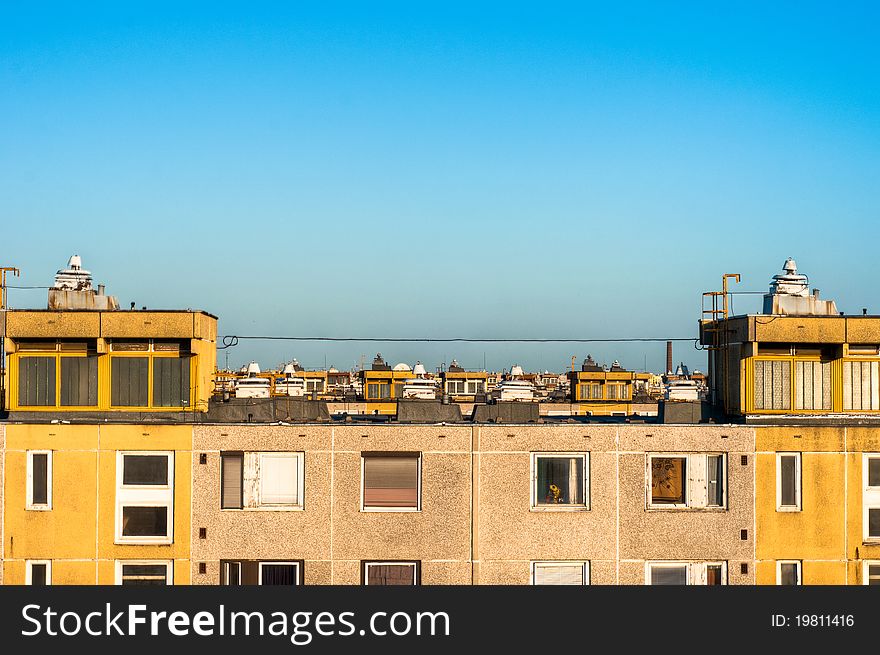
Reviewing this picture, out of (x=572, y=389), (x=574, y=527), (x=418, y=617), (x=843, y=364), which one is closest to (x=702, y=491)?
(x=574, y=527)

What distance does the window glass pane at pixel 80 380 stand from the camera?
24078mm

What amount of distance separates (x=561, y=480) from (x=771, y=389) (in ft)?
17.6

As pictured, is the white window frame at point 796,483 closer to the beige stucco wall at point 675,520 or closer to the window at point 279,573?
the beige stucco wall at point 675,520

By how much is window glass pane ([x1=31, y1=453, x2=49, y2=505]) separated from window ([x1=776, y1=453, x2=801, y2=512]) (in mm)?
15699

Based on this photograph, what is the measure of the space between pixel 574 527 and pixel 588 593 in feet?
5.79

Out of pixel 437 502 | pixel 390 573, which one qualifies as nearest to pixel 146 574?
pixel 390 573

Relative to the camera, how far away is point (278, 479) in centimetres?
2280

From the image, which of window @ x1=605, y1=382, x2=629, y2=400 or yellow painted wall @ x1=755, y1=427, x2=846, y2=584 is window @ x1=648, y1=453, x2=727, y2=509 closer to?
yellow painted wall @ x1=755, y1=427, x2=846, y2=584

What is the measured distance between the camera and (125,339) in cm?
2417

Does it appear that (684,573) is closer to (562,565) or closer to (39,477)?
(562,565)

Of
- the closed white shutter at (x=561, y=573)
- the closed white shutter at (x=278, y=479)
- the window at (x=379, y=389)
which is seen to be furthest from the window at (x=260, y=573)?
the window at (x=379, y=389)

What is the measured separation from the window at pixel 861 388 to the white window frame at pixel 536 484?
244 inches

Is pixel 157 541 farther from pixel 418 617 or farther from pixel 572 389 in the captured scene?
pixel 572 389

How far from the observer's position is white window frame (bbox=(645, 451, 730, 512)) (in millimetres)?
22938
